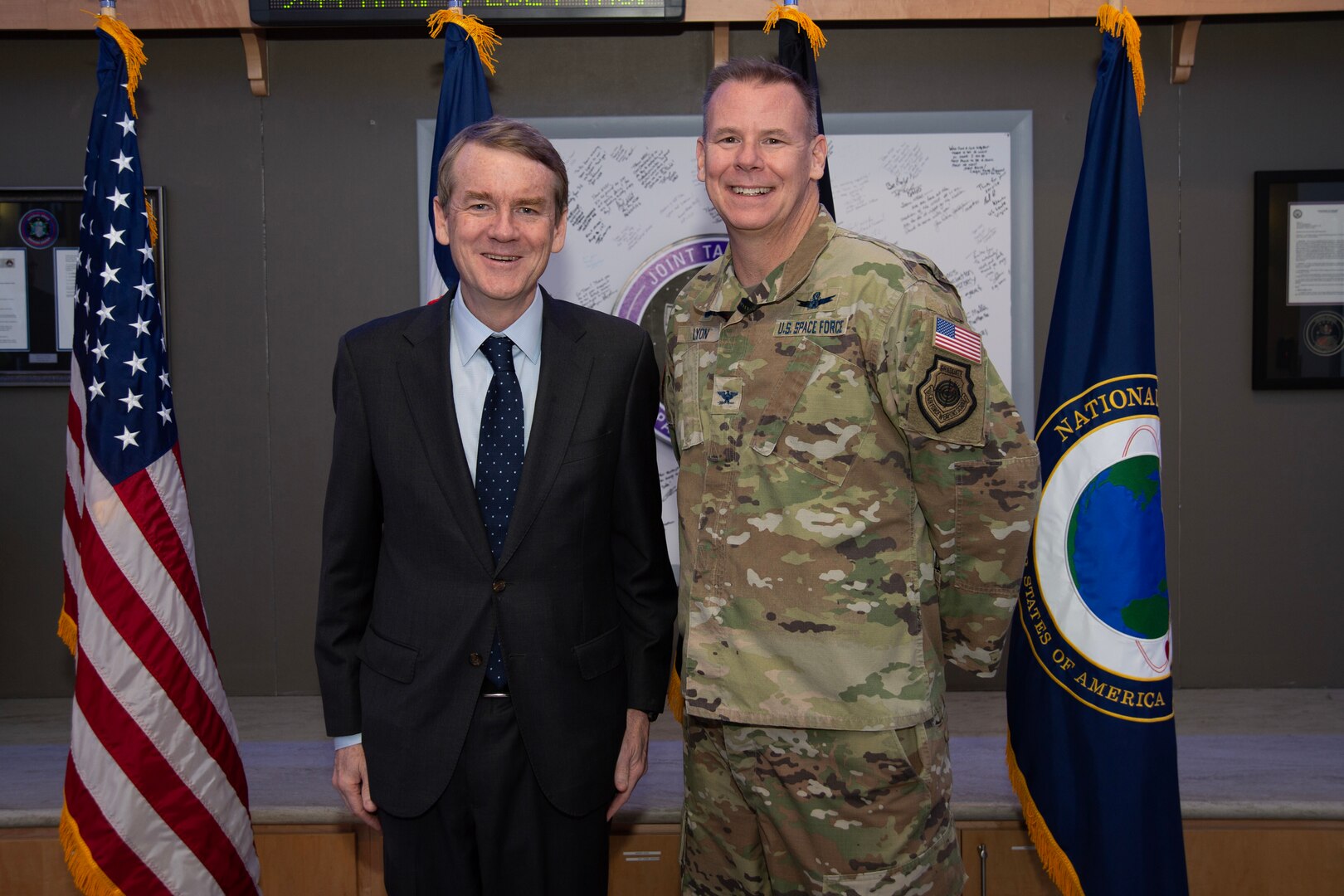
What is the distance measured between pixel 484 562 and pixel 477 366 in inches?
11.4

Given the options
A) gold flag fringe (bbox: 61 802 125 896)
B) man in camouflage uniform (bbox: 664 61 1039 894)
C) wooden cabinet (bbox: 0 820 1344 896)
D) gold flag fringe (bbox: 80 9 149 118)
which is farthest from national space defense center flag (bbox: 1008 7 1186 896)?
gold flag fringe (bbox: 80 9 149 118)

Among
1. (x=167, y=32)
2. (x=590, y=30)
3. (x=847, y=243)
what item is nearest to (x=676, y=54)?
(x=590, y=30)

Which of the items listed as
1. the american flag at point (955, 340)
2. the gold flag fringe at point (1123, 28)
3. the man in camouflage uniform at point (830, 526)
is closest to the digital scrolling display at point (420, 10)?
the gold flag fringe at point (1123, 28)

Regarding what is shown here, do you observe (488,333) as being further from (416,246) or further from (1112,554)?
(416,246)

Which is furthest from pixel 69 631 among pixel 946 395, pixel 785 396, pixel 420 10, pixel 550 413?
pixel 946 395

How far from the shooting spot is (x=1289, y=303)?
290cm

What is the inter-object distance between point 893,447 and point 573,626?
1.74ft

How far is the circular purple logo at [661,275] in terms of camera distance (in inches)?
116

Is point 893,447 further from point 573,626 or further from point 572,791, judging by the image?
point 572,791

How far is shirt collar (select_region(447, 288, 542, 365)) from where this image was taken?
1.46 m

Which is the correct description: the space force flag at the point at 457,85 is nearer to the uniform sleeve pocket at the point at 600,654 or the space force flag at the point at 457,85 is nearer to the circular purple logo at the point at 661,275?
the circular purple logo at the point at 661,275

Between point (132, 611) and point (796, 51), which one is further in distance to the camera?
point (796, 51)

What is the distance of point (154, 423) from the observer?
215cm

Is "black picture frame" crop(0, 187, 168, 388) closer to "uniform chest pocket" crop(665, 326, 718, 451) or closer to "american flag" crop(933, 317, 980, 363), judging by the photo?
"uniform chest pocket" crop(665, 326, 718, 451)
